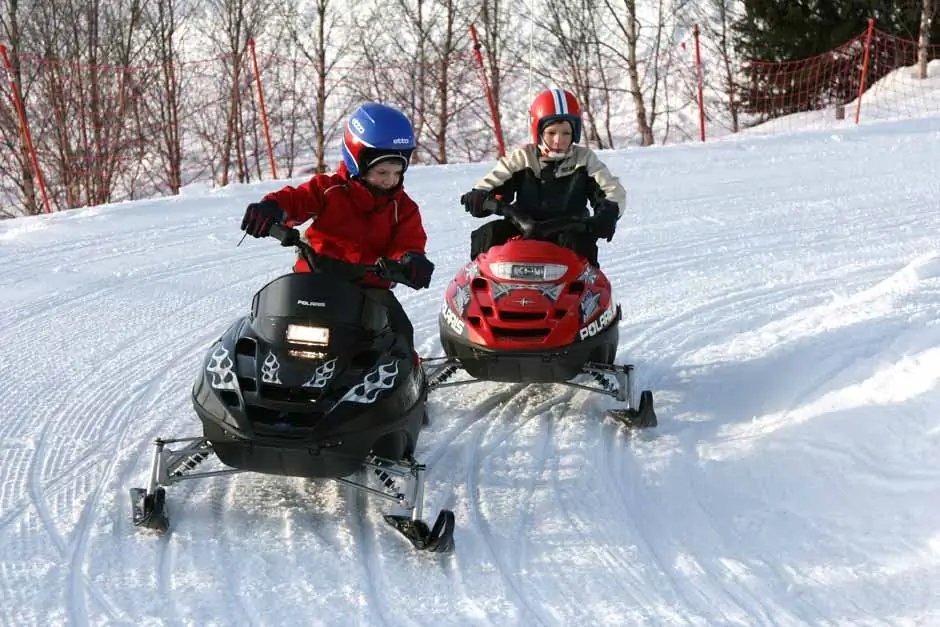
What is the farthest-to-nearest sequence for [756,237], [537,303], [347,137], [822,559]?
[756,237]
[537,303]
[347,137]
[822,559]

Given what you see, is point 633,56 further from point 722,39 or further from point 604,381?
point 604,381

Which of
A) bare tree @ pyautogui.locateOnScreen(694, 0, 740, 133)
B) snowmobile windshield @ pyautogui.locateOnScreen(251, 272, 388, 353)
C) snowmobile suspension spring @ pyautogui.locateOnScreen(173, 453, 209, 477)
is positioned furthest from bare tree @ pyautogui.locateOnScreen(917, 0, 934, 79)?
snowmobile suspension spring @ pyautogui.locateOnScreen(173, 453, 209, 477)

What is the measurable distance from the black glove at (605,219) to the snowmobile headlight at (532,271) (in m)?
0.41

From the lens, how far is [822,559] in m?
3.71

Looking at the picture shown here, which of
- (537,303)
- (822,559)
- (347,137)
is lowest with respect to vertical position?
(822,559)

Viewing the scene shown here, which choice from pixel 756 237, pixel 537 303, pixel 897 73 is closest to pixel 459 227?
pixel 756 237

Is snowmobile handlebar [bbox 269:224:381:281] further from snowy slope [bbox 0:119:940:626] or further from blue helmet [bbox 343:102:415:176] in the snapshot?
snowy slope [bbox 0:119:940:626]

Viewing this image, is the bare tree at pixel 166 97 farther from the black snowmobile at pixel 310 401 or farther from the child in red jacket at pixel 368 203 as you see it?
the black snowmobile at pixel 310 401

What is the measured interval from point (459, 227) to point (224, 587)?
22.5 feet

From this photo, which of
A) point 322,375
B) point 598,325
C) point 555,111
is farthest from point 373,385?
point 555,111

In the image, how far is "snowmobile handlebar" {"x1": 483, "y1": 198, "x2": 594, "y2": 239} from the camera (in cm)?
562

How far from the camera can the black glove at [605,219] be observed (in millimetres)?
5621

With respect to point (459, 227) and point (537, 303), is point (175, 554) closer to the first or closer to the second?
point (537, 303)

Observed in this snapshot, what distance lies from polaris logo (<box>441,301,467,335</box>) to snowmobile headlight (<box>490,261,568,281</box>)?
0.32 m
